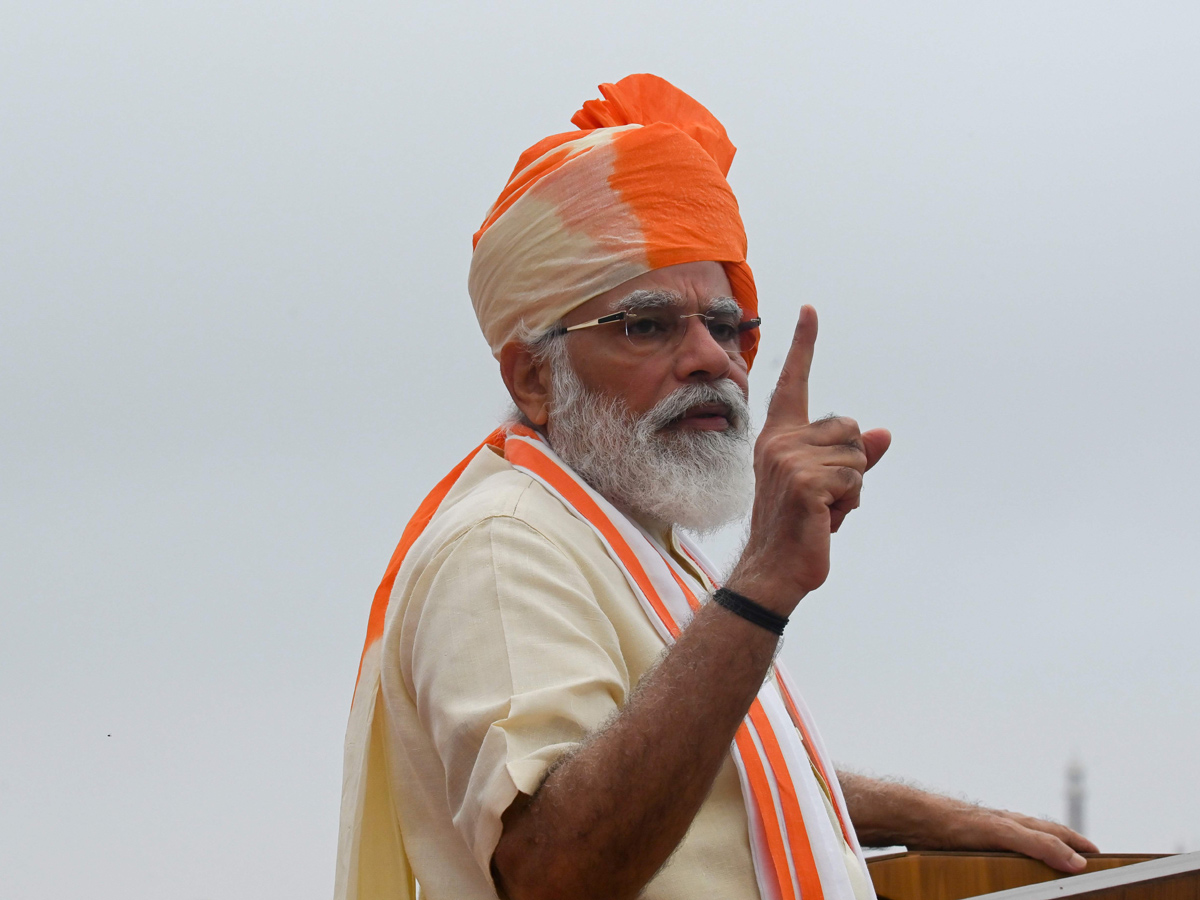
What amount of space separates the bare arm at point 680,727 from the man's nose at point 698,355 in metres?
0.71

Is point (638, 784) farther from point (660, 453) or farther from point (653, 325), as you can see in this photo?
point (653, 325)

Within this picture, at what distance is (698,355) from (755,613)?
880 millimetres

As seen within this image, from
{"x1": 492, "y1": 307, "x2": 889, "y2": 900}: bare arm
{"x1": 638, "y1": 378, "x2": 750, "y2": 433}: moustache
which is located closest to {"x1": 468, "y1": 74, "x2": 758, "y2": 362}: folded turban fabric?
{"x1": 638, "y1": 378, "x2": 750, "y2": 433}: moustache

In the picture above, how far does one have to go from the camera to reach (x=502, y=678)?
1.88 metres

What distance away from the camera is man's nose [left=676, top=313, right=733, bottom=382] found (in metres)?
2.62

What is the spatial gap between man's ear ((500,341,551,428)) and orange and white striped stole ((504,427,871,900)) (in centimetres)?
22

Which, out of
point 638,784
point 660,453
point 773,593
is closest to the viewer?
point 638,784

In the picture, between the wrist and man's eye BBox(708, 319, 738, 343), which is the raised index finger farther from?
man's eye BBox(708, 319, 738, 343)

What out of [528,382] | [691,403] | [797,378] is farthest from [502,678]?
[528,382]

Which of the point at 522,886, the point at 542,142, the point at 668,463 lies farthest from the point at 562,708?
the point at 542,142

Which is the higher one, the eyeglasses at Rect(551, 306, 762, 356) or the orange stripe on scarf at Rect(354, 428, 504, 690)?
the eyeglasses at Rect(551, 306, 762, 356)

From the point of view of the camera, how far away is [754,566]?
1.88 m

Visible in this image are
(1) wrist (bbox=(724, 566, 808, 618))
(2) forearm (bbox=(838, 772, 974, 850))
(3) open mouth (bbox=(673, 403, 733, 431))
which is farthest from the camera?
(2) forearm (bbox=(838, 772, 974, 850))

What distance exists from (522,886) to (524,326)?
1.31 m
